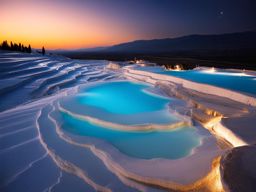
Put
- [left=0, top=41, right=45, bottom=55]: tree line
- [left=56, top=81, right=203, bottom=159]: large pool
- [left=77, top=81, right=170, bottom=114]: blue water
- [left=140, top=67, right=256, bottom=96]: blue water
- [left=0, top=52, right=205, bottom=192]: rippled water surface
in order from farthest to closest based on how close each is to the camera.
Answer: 1. [left=0, top=41, right=45, bottom=55]: tree line
2. [left=140, top=67, right=256, bottom=96]: blue water
3. [left=77, top=81, right=170, bottom=114]: blue water
4. [left=56, top=81, right=203, bottom=159]: large pool
5. [left=0, top=52, right=205, bottom=192]: rippled water surface

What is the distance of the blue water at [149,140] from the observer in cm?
409

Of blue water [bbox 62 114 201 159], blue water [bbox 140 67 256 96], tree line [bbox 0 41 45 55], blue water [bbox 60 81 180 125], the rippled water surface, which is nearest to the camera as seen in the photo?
the rippled water surface

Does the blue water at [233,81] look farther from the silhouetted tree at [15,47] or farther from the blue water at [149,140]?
the silhouetted tree at [15,47]

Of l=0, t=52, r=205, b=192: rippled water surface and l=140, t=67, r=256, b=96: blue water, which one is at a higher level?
l=140, t=67, r=256, b=96: blue water

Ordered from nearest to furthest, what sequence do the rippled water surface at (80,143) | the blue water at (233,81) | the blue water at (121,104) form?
the rippled water surface at (80,143), the blue water at (121,104), the blue water at (233,81)

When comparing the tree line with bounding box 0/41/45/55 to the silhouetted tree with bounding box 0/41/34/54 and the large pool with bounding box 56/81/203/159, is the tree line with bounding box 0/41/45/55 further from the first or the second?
the large pool with bounding box 56/81/203/159

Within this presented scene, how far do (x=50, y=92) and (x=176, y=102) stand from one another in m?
6.36

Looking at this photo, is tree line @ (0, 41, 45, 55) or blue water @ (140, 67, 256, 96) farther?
tree line @ (0, 41, 45, 55)

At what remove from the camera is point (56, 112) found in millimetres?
6305

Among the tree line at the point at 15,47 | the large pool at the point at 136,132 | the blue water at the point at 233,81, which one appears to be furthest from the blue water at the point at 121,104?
the tree line at the point at 15,47

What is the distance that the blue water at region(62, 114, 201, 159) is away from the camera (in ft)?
13.4

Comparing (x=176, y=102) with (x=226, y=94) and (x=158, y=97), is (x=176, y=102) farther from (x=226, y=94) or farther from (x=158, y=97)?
(x=226, y=94)

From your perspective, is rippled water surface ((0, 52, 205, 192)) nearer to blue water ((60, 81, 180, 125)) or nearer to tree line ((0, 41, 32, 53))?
blue water ((60, 81, 180, 125))

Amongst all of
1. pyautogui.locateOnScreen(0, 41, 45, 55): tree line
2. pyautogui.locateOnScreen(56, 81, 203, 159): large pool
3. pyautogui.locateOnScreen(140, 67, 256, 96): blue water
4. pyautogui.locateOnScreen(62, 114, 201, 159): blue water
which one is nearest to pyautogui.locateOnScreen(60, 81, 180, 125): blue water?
pyautogui.locateOnScreen(56, 81, 203, 159): large pool
